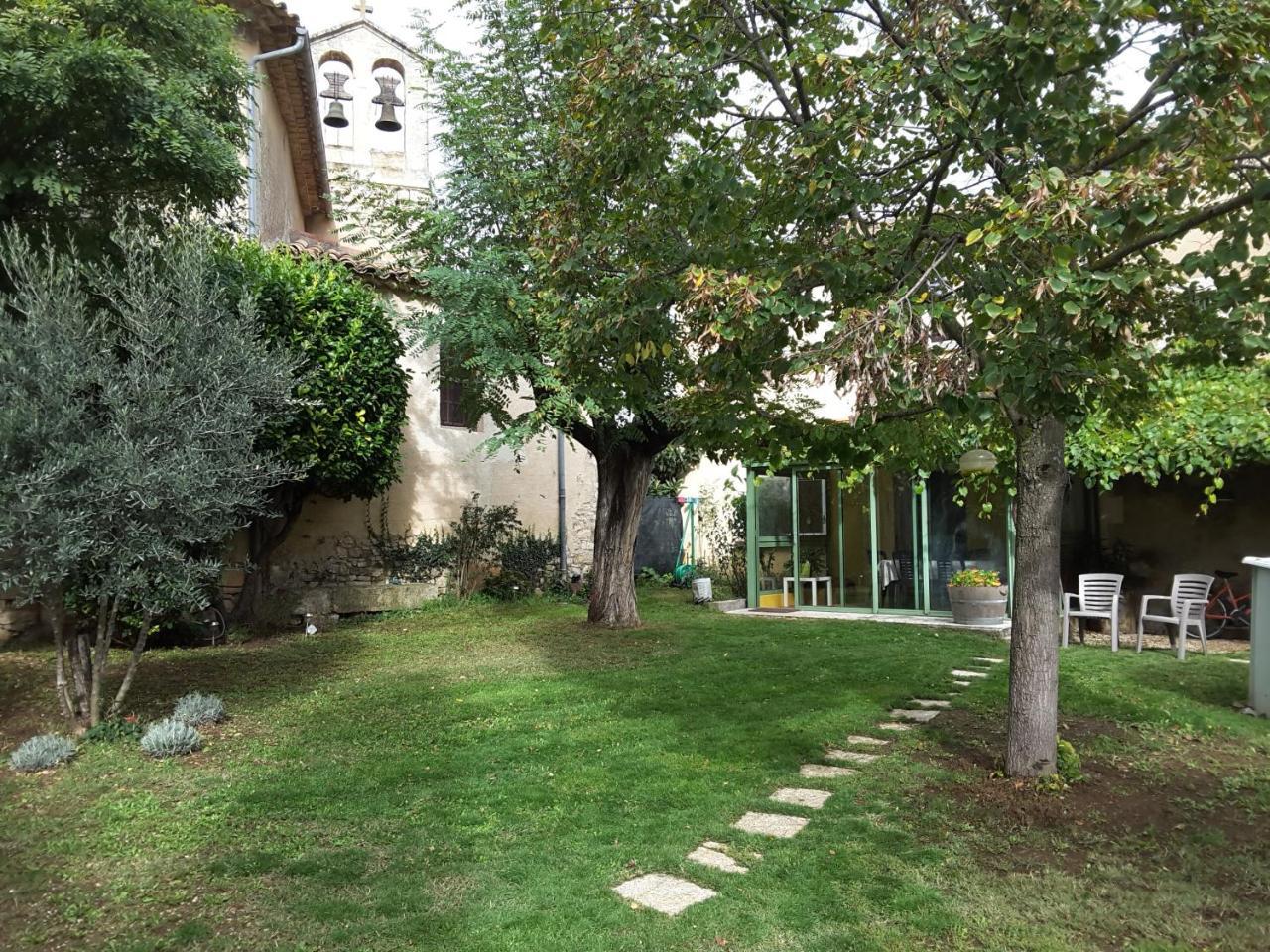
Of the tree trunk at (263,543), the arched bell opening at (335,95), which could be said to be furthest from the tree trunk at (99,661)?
the arched bell opening at (335,95)

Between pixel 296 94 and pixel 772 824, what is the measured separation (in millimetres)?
12283

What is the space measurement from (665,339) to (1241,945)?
3.62m

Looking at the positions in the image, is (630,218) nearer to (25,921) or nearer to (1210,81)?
(1210,81)

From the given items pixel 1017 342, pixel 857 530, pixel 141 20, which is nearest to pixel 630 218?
pixel 1017 342

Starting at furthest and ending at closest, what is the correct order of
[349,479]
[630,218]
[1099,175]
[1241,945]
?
[349,479] → [630,218] → [1099,175] → [1241,945]

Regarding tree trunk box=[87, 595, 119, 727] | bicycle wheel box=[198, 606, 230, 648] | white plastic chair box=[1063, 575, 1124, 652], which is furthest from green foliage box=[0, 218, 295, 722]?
white plastic chair box=[1063, 575, 1124, 652]

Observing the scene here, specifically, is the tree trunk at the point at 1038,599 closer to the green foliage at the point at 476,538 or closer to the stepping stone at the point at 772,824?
the stepping stone at the point at 772,824

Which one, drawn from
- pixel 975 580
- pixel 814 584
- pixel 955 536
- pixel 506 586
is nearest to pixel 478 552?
pixel 506 586

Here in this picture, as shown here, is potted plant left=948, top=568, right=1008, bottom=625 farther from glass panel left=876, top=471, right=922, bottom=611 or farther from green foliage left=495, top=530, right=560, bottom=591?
green foliage left=495, top=530, right=560, bottom=591

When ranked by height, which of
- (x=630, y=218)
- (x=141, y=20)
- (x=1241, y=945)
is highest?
(x=141, y=20)

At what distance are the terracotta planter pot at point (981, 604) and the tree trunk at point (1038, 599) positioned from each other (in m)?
6.70

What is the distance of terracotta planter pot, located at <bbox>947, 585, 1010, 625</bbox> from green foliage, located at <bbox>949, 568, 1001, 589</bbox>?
4cm

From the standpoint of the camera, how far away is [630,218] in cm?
550

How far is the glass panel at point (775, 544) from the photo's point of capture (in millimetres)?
13516
